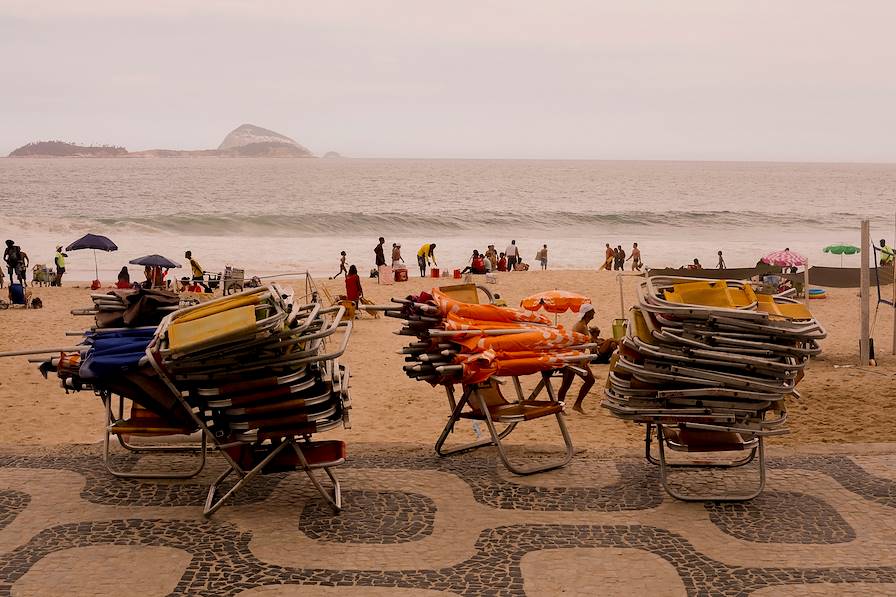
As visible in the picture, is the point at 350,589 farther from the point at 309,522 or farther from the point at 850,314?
the point at 850,314

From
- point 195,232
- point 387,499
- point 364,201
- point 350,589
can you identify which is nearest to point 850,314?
point 387,499

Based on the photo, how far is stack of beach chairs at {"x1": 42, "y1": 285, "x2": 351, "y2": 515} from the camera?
5.30 metres

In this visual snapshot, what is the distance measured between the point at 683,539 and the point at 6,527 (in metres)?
4.26

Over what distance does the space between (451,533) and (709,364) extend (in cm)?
201

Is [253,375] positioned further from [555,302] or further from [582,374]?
[555,302]

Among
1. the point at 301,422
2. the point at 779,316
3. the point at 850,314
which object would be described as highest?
the point at 779,316

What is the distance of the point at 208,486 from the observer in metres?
6.24

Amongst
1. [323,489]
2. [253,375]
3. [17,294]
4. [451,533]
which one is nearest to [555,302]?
[451,533]

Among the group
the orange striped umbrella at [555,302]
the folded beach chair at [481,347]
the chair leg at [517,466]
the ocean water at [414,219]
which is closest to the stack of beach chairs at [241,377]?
the folded beach chair at [481,347]

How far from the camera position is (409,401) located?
1106 centimetres

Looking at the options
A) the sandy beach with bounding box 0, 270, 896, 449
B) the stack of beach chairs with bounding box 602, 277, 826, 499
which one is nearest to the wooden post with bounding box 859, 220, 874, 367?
the sandy beach with bounding box 0, 270, 896, 449

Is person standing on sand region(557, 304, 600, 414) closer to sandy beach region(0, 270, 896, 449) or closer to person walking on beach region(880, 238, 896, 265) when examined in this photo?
sandy beach region(0, 270, 896, 449)

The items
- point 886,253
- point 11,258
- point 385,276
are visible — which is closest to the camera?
point 886,253

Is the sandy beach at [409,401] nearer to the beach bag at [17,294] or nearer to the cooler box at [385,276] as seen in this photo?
the beach bag at [17,294]
